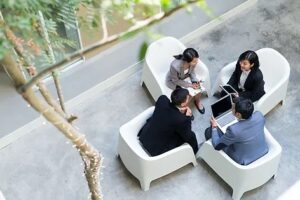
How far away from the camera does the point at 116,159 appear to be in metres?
5.75

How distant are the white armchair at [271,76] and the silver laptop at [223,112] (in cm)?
30

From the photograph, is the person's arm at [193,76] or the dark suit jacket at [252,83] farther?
the person's arm at [193,76]

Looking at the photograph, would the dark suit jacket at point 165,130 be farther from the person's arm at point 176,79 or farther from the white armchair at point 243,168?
the person's arm at point 176,79

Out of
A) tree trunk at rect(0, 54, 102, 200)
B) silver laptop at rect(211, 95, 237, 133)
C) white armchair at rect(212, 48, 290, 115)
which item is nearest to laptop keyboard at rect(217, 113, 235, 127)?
silver laptop at rect(211, 95, 237, 133)

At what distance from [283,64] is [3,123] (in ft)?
10.4

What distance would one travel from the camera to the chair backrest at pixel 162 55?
587 centimetres

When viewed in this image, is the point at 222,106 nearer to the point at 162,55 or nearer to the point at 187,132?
the point at 187,132

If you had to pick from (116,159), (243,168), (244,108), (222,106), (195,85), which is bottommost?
(116,159)

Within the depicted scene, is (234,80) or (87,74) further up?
(87,74)

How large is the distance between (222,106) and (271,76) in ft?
2.32

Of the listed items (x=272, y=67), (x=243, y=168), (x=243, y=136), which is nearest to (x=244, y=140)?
(x=243, y=136)

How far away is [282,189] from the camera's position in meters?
5.49

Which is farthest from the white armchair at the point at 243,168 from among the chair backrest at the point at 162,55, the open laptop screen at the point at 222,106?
the chair backrest at the point at 162,55

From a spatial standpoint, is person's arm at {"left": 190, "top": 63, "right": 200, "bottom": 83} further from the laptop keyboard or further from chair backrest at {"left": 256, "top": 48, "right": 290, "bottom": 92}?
chair backrest at {"left": 256, "top": 48, "right": 290, "bottom": 92}
